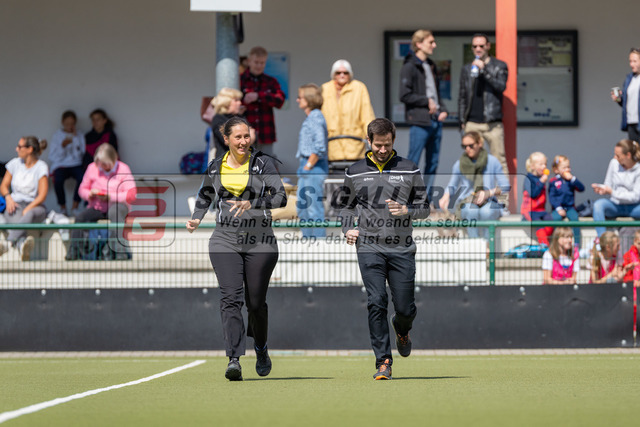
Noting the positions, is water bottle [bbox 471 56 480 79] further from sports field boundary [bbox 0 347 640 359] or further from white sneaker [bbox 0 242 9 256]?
white sneaker [bbox 0 242 9 256]

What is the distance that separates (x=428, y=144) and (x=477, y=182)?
117cm

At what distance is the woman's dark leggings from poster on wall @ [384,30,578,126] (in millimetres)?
9297

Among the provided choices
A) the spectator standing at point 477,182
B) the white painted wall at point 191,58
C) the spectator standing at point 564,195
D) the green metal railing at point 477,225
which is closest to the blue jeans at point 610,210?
the spectator standing at point 564,195

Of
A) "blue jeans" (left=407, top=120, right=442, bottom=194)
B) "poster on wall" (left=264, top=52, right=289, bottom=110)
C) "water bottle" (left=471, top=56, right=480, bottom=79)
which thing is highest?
"poster on wall" (left=264, top=52, right=289, bottom=110)

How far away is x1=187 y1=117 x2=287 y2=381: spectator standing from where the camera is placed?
8.92 metres

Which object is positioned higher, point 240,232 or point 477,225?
point 240,232

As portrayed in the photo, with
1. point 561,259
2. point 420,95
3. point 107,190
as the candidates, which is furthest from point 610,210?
point 107,190

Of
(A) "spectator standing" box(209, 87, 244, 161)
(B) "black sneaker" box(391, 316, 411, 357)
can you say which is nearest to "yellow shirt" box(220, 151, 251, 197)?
(B) "black sneaker" box(391, 316, 411, 357)

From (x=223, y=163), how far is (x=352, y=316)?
15.0 ft

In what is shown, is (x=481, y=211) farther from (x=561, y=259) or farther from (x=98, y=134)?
(x=98, y=134)

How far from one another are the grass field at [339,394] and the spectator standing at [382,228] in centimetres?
53

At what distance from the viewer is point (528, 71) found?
18.1 meters

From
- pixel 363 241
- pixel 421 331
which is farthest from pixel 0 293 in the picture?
pixel 363 241

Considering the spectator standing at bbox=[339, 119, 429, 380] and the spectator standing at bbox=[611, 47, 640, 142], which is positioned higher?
the spectator standing at bbox=[611, 47, 640, 142]
